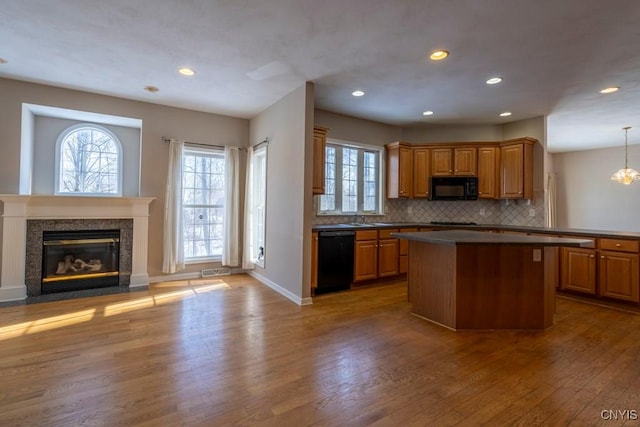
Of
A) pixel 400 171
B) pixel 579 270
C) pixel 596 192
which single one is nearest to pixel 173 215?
pixel 400 171

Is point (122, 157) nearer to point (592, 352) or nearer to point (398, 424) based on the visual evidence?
point (398, 424)

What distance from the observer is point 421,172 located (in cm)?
566

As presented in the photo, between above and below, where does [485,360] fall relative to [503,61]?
below

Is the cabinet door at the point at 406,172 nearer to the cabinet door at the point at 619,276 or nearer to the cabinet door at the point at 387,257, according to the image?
the cabinet door at the point at 387,257

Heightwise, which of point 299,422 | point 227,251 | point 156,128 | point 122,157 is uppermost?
point 156,128

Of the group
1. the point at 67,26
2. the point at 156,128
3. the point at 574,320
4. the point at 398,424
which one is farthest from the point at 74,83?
the point at 574,320

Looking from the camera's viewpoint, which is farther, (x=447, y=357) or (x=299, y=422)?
(x=447, y=357)

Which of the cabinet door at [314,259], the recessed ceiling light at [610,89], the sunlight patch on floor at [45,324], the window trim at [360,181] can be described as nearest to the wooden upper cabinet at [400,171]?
the window trim at [360,181]

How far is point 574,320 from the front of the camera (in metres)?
3.41

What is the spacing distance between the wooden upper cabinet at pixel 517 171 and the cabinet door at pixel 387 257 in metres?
2.18

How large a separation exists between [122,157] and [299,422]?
189 inches

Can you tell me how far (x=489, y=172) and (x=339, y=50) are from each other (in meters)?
3.73

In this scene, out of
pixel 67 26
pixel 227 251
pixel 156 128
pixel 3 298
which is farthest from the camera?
pixel 227 251

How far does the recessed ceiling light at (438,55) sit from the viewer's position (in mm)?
3045
